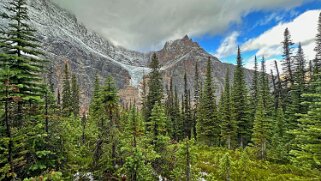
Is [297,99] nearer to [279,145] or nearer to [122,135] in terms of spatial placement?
[279,145]

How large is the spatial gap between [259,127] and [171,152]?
1619 cm

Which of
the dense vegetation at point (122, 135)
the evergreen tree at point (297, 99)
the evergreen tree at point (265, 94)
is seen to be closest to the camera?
the dense vegetation at point (122, 135)

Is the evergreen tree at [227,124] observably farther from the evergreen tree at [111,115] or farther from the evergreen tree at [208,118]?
the evergreen tree at [111,115]

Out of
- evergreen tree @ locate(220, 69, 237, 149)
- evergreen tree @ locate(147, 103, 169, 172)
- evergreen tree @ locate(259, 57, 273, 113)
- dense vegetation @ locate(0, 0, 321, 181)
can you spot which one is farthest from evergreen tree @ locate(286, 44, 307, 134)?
evergreen tree @ locate(147, 103, 169, 172)

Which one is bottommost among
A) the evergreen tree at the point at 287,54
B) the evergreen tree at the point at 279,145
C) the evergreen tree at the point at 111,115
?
the evergreen tree at the point at 279,145

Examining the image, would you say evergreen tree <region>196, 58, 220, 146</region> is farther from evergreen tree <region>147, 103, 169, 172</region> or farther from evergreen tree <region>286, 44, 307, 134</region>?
evergreen tree <region>147, 103, 169, 172</region>

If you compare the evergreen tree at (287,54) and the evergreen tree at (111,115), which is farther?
the evergreen tree at (287,54)

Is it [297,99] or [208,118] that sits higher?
[297,99]

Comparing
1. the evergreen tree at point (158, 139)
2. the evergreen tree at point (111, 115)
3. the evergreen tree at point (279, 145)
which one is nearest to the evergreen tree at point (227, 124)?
the evergreen tree at point (279, 145)

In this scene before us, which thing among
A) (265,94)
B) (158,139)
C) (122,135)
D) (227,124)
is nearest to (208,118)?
(227,124)

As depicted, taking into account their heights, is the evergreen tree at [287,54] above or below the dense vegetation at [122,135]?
above

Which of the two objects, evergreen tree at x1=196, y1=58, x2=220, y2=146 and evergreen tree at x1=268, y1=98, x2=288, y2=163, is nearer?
evergreen tree at x1=268, y1=98, x2=288, y2=163

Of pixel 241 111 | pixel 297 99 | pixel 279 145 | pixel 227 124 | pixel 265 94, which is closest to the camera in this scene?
pixel 279 145

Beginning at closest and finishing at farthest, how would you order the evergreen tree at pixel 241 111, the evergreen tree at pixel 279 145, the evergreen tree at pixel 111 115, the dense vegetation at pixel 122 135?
the dense vegetation at pixel 122 135
the evergreen tree at pixel 111 115
the evergreen tree at pixel 279 145
the evergreen tree at pixel 241 111
